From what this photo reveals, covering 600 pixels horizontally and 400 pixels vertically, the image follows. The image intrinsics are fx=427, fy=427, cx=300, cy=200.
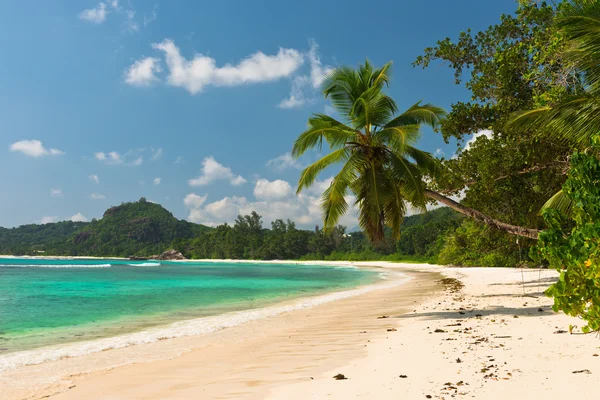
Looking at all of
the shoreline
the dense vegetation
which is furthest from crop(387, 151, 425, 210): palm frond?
the dense vegetation

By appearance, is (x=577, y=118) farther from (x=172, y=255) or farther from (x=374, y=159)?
(x=172, y=255)

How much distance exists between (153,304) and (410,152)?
1253 cm

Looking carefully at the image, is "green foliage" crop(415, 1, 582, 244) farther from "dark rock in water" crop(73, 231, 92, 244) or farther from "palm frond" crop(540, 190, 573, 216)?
"dark rock in water" crop(73, 231, 92, 244)

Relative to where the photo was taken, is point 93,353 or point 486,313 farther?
point 486,313

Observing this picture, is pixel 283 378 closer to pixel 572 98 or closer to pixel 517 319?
pixel 517 319

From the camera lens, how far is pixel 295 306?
15.6 m

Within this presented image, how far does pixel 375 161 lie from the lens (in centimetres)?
1312

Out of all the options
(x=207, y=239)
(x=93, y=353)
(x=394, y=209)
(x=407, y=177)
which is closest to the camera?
(x=93, y=353)

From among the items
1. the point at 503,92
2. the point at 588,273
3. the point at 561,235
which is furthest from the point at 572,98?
the point at 503,92

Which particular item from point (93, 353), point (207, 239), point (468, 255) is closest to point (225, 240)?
point (207, 239)

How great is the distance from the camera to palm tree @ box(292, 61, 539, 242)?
12664 millimetres

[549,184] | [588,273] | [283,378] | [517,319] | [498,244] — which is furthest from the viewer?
[498,244]

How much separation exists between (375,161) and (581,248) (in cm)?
893

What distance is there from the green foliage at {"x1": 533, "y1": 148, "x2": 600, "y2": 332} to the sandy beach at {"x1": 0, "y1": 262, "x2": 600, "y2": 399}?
2.26 feet
